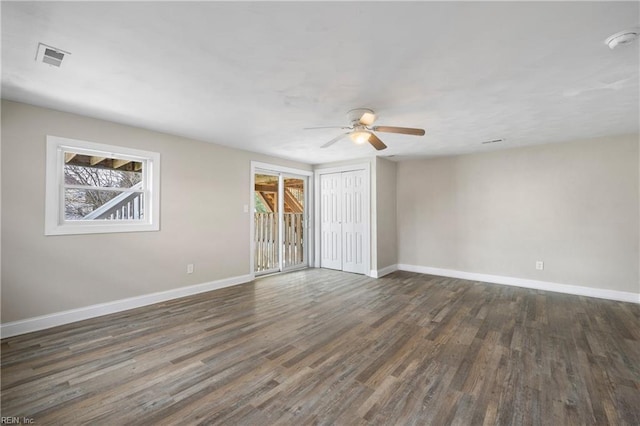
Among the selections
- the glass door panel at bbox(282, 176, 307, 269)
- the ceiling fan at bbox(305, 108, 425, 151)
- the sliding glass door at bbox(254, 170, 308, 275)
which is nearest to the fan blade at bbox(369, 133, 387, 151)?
the ceiling fan at bbox(305, 108, 425, 151)

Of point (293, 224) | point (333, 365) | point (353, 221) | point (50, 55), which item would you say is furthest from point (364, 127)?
point (293, 224)

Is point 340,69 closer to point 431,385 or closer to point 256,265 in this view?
point 431,385

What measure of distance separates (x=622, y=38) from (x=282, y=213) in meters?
4.93

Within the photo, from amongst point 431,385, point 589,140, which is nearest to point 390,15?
point 431,385

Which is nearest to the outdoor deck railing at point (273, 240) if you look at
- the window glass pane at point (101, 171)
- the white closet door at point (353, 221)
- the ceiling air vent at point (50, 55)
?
the white closet door at point (353, 221)

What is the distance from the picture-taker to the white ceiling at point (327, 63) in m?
1.58

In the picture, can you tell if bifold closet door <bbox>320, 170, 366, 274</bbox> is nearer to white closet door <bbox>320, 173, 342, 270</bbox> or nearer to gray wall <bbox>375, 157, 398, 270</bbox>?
white closet door <bbox>320, 173, 342, 270</bbox>

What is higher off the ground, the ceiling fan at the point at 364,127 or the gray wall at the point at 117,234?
the ceiling fan at the point at 364,127

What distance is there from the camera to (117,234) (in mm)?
3457

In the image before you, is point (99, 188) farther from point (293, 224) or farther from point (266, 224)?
point (293, 224)

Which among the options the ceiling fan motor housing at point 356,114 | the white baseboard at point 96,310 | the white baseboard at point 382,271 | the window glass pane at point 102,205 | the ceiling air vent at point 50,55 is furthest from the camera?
the white baseboard at point 382,271

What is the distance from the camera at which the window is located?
3037 millimetres

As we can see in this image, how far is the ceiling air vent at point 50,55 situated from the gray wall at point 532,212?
5481 mm

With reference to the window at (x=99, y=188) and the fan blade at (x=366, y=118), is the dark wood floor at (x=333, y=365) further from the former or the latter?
the fan blade at (x=366, y=118)
